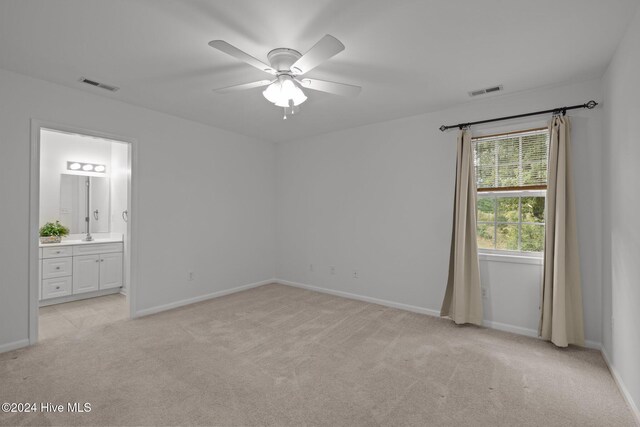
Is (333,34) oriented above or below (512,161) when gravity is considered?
above

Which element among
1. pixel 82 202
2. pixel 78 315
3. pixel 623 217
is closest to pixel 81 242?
pixel 82 202

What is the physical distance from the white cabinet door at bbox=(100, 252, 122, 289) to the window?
5.24 m

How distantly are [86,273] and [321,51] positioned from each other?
15.6 feet

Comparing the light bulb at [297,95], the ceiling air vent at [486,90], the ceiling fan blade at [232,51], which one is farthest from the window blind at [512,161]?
the ceiling fan blade at [232,51]

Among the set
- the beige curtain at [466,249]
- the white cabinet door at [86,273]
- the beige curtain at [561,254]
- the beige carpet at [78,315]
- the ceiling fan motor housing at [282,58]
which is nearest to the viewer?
the ceiling fan motor housing at [282,58]

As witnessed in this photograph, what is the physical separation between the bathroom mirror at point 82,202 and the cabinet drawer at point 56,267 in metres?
0.68

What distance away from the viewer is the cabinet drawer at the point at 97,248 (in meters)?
4.57

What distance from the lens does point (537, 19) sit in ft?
6.95

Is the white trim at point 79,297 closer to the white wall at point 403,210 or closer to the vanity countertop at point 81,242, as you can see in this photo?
the vanity countertop at point 81,242

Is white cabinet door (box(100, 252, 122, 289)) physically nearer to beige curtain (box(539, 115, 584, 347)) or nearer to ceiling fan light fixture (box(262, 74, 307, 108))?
ceiling fan light fixture (box(262, 74, 307, 108))

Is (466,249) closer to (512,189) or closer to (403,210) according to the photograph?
(512,189)

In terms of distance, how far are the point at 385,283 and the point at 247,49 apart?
10.9ft

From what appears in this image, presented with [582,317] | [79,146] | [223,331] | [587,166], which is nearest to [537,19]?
[587,166]

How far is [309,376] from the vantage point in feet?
8.16
